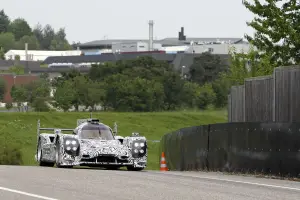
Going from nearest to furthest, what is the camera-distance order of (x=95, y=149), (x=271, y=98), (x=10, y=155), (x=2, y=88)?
(x=95, y=149) → (x=271, y=98) → (x=10, y=155) → (x=2, y=88)

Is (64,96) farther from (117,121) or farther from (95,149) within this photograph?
(95,149)

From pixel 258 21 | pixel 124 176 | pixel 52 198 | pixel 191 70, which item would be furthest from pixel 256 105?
pixel 191 70

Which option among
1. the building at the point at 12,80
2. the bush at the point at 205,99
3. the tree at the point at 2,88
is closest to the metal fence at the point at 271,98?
the bush at the point at 205,99

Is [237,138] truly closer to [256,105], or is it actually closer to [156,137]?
[256,105]

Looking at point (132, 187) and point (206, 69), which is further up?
point (206, 69)

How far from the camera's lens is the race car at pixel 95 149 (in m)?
23.2

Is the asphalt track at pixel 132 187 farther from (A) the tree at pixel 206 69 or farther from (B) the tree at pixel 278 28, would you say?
(A) the tree at pixel 206 69

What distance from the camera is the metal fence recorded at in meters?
22.0

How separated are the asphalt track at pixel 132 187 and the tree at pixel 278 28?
12.7 metres

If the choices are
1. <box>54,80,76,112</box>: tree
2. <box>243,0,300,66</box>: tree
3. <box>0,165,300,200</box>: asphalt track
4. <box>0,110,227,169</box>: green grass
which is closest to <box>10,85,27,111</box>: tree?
<box>54,80,76,112</box>: tree

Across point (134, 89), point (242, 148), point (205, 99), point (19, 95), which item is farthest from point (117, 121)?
point (242, 148)

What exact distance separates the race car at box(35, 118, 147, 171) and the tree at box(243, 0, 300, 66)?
829 centimetres

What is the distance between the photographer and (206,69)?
15438 cm

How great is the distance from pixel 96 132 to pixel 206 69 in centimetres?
13049
